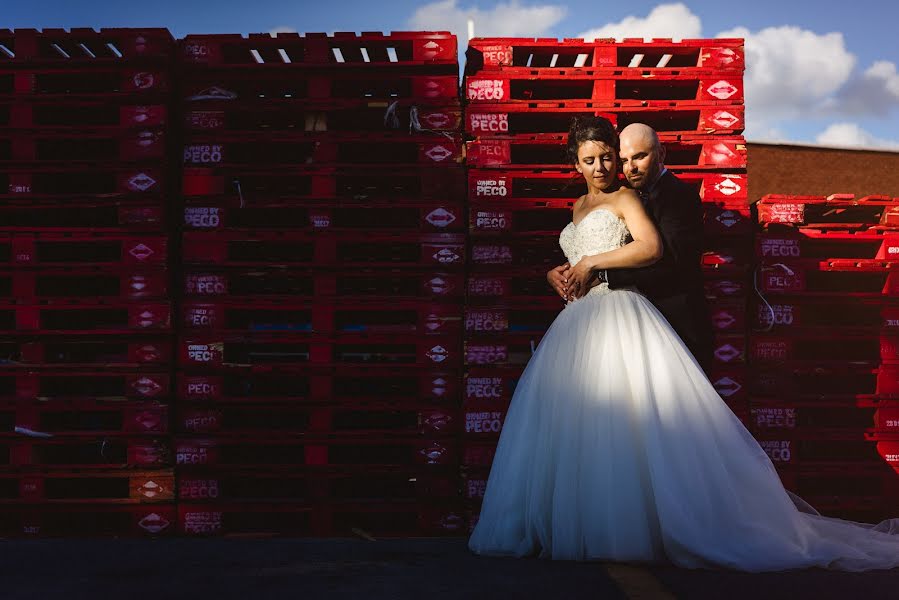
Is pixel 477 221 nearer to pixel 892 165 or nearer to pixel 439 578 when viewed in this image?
pixel 439 578

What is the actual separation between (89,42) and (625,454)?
13.2ft

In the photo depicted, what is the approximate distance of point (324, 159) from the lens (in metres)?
4.71

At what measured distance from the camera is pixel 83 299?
15.1 feet

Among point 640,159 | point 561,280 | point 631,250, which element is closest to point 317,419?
point 561,280

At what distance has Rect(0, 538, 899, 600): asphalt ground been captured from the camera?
2.56m

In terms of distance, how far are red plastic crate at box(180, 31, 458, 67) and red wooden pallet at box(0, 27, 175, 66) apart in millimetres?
157

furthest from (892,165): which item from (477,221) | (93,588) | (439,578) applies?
(93,588)

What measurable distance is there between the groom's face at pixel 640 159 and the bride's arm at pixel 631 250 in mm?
164

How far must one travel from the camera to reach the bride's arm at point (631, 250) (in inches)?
138

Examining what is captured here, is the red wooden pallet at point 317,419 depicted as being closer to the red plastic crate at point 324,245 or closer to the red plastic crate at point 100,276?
the red plastic crate at point 100,276

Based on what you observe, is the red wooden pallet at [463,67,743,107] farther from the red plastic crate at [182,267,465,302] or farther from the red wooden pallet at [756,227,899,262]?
the red plastic crate at [182,267,465,302]

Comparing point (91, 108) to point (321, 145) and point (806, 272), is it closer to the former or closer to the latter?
point (321, 145)

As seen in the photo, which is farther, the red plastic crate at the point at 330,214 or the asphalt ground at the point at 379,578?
the red plastic crate at the point at 330,214

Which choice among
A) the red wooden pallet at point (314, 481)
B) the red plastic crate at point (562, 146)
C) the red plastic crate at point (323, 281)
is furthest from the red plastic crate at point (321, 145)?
the red wooden pallet at point (314, 481)
